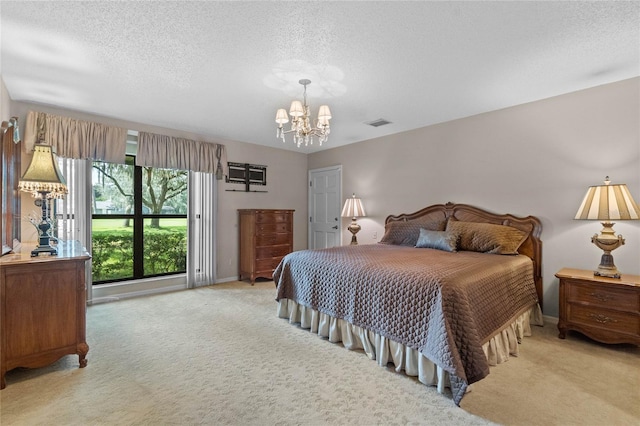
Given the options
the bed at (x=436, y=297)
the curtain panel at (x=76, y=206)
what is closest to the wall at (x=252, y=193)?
the curtain panel at (x=76, y=206)

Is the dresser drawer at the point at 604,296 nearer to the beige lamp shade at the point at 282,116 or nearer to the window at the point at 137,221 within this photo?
the beige lamp shade at the point at 282,116

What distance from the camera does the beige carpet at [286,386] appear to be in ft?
5.58

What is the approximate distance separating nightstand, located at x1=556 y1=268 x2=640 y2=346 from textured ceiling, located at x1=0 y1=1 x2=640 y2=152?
1843 millimetres

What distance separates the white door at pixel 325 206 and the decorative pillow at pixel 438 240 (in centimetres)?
204

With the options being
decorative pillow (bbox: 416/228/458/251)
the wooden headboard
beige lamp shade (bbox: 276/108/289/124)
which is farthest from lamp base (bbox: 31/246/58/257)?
the wooden headboard

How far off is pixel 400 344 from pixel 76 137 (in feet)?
13.9

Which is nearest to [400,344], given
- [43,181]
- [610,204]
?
[610,204]

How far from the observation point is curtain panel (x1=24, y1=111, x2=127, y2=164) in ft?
11.0

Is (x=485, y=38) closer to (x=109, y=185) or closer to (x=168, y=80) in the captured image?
(x=168, y=80)

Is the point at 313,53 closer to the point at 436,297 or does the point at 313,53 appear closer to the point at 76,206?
the point at 436,297

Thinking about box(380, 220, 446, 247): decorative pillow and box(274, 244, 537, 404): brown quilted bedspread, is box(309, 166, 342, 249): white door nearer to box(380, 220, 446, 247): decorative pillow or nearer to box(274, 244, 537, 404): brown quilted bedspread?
box(380, 220, 446, 247): decorative pillow

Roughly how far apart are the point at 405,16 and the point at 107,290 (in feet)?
15.0

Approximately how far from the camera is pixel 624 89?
2803 millimetres

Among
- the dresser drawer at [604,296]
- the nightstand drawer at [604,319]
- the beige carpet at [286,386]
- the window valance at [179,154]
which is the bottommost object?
the beige carpet at [286,386]
